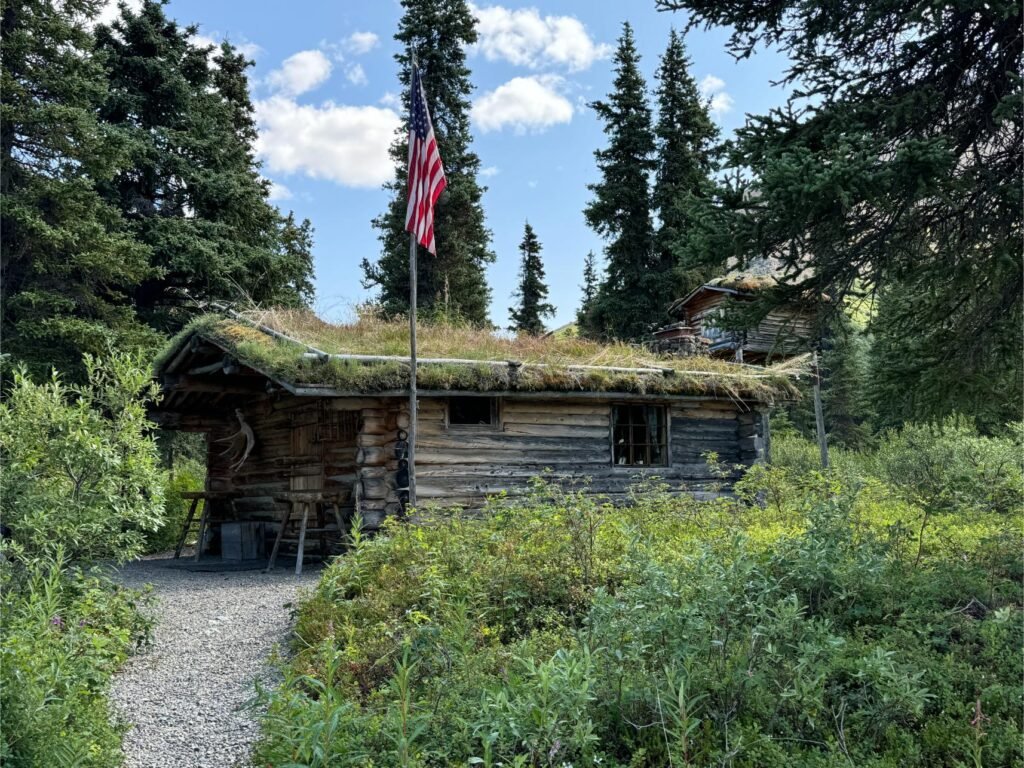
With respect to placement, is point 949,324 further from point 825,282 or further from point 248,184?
point 248,184

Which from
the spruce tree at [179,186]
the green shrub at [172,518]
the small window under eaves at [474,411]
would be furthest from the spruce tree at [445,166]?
the small window under eaves at [474,411]

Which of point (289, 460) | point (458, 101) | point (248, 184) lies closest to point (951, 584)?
point (289, 460)

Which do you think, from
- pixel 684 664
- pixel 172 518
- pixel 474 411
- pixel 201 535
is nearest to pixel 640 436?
pixel 474 411

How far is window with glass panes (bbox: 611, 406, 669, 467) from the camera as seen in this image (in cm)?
1318

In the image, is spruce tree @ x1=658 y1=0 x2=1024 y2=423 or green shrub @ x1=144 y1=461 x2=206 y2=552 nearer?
spruce tree @ x1=658 y1=0 x2=1024 y2=423

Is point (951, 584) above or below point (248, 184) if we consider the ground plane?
below

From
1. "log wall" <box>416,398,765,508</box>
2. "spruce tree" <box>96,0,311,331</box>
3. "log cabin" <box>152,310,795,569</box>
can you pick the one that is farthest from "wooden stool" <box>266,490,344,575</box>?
"spruce tree" <box>96,0,311,331</box>

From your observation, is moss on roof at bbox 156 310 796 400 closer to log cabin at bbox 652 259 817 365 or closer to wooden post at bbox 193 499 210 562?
log cabin at bbox 652 259 817 365

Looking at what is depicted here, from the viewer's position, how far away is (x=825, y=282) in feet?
19.6

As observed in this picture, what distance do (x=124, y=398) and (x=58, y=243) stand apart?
11.2m

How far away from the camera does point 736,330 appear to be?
6477mm

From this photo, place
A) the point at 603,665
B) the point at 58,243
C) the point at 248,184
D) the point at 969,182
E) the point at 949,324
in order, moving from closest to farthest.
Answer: the point at 603,665 → the point at 969,182 → the point at 949,324 → the point at 58,243 → the point at 248,184

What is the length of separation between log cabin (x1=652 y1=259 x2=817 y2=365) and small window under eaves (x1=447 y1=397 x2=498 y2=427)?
3.72 meters

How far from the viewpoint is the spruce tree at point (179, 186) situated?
60.4ft
